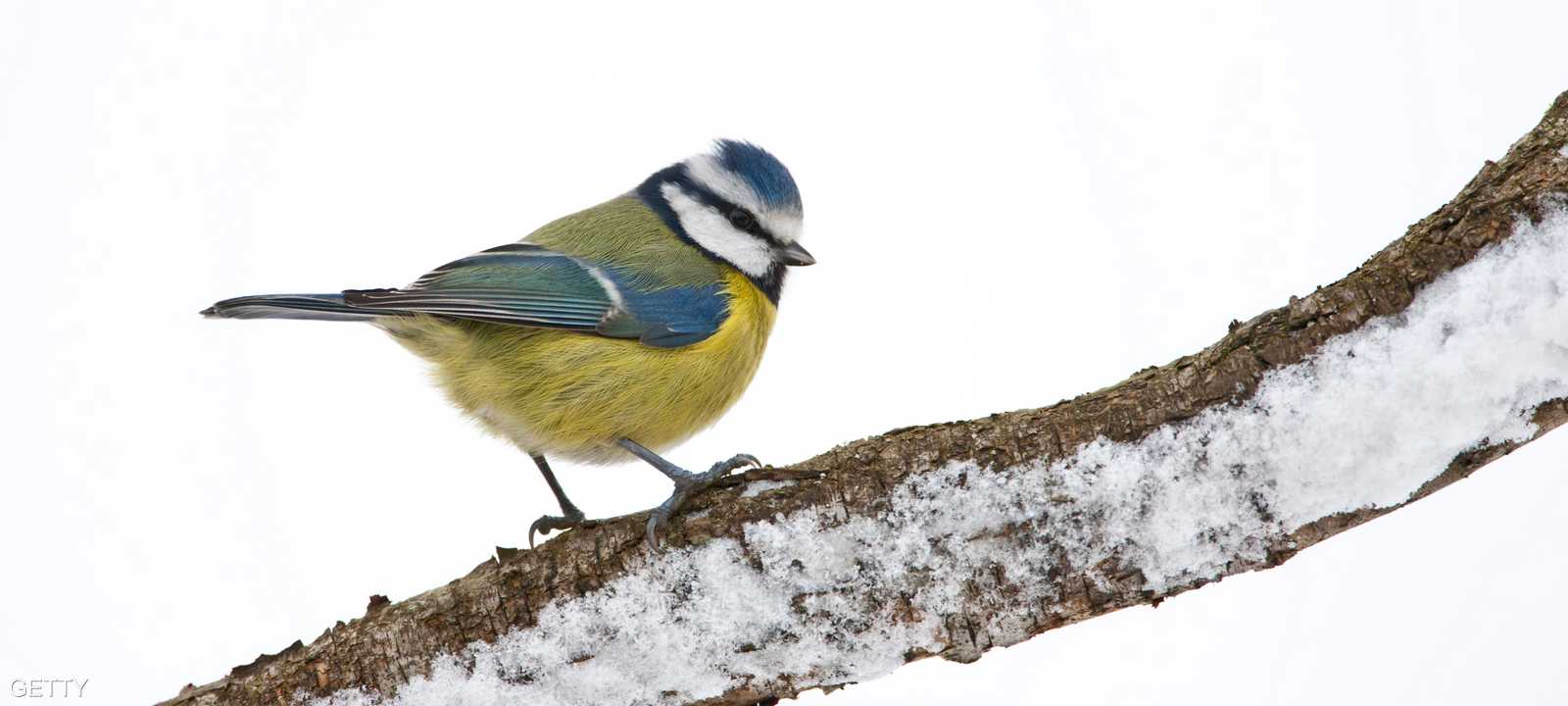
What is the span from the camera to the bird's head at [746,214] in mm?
2836

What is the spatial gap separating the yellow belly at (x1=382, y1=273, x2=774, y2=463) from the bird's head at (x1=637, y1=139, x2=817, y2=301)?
0.25 meters

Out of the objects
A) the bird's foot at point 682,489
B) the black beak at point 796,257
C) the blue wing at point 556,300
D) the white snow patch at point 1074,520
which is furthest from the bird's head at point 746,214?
the white snow patch at point 1074,520

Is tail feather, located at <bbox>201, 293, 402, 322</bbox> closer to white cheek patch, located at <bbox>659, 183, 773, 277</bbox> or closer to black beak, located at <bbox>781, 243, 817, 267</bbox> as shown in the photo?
white cheek patch, located at <bbox>659, 183, 773, 277</bbox>

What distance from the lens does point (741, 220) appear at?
2.87m

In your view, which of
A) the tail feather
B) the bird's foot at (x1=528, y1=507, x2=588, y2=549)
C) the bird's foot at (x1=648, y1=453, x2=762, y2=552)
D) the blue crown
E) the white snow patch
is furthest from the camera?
the blue crown

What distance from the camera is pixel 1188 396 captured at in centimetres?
188

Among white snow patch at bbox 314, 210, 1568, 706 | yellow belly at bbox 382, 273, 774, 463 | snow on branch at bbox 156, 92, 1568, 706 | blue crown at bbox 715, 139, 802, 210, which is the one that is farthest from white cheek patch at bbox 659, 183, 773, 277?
white snow patch at bbox 314, 210, 1568, 706

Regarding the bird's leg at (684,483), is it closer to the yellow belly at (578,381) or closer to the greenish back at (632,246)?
the yellow belly at (578,381)

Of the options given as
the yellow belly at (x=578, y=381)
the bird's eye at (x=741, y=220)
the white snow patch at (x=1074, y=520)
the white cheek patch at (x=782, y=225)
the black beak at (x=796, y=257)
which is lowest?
the white snow patch at (x=1074, y=520)

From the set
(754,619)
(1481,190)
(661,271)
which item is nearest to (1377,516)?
(1481,190)

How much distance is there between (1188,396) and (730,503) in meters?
0.84

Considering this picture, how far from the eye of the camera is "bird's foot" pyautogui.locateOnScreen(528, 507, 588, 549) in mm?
2680

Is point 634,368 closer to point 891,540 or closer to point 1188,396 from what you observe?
point 891,540

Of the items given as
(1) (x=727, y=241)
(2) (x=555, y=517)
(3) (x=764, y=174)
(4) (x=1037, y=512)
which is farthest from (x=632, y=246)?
(4) (x=1037, y=512)
